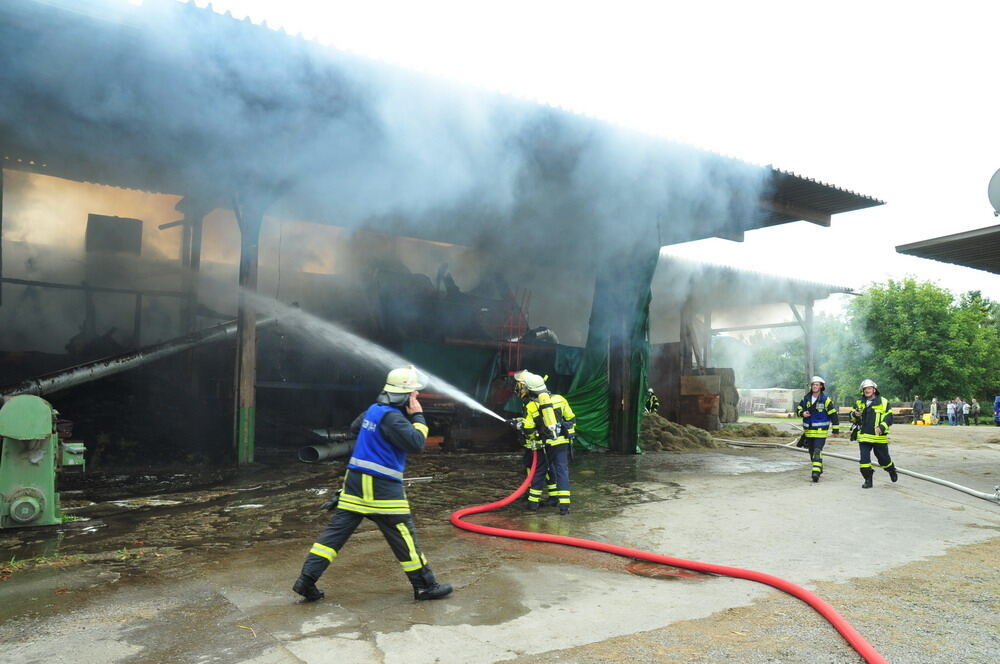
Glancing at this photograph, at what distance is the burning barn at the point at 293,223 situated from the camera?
287 inches

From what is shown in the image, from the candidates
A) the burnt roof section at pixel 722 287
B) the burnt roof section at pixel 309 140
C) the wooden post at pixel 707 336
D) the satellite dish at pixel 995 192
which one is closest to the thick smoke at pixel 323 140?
the burnt roof section at pixel 309 140

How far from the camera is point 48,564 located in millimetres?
4633

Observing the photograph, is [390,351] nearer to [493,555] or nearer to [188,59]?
[188,59]

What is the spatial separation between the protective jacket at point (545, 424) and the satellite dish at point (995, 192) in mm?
5866

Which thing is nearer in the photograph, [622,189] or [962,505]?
[962,505]

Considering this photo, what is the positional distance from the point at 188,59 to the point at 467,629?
607 centimetres

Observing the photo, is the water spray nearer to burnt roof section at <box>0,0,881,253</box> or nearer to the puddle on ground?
burnt roof section at <box>0,0,881,253</box>

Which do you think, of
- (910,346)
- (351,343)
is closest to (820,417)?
(351,343)

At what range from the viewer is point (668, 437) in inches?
539

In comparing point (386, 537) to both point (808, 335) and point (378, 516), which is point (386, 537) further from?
point (808, 335)

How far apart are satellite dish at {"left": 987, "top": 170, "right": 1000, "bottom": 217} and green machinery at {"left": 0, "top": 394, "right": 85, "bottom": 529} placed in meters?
10.3

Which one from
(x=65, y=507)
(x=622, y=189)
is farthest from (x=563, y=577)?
(x=622, y=189)

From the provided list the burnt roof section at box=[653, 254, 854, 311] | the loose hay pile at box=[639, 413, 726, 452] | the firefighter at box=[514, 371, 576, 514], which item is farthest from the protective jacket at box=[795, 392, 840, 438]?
the burnt roof section at box=[653, 254, 854, 311]

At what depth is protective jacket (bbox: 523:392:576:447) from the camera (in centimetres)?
693
